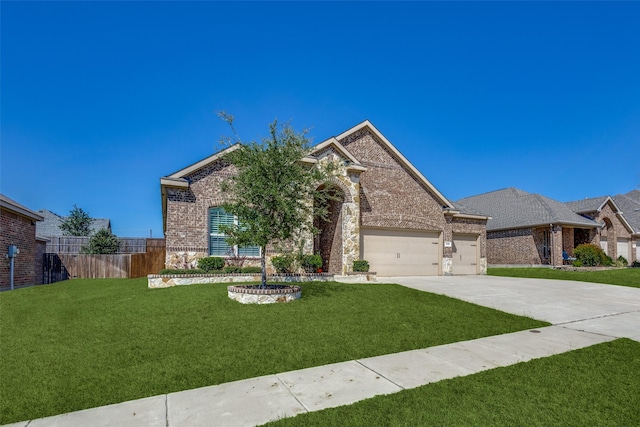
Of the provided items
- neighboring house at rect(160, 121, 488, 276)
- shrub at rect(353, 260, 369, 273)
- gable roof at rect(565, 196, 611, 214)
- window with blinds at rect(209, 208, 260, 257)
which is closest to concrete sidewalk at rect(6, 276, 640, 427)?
shrub at rect(353, 260, 369, 273)

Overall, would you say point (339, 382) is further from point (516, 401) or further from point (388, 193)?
point (388, 193)

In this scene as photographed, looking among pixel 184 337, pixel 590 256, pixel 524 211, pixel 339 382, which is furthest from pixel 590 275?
pixel 184 337

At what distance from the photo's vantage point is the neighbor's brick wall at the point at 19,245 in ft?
44.1

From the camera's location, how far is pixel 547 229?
23.4 metres

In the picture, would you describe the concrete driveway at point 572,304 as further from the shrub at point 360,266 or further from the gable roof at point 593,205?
the gable roof at point 593,205

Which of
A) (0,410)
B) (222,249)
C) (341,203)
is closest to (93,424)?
(0,410)

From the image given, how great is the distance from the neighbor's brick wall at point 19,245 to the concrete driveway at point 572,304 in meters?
16.2

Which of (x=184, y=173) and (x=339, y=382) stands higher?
(x=184, y=173)

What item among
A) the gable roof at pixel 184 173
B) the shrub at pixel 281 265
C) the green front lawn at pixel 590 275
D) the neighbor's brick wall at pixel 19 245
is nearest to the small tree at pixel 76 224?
the neighbor's brick wall at pixel 19 245

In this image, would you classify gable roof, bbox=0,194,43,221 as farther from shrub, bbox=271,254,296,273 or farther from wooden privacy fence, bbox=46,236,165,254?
shrub, bbox=271,254,296,273

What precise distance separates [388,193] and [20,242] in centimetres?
1697

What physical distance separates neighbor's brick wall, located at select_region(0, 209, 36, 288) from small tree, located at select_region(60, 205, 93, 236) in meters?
20.5

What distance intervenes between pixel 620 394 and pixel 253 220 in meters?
8.34

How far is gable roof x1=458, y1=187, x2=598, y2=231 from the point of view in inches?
923
